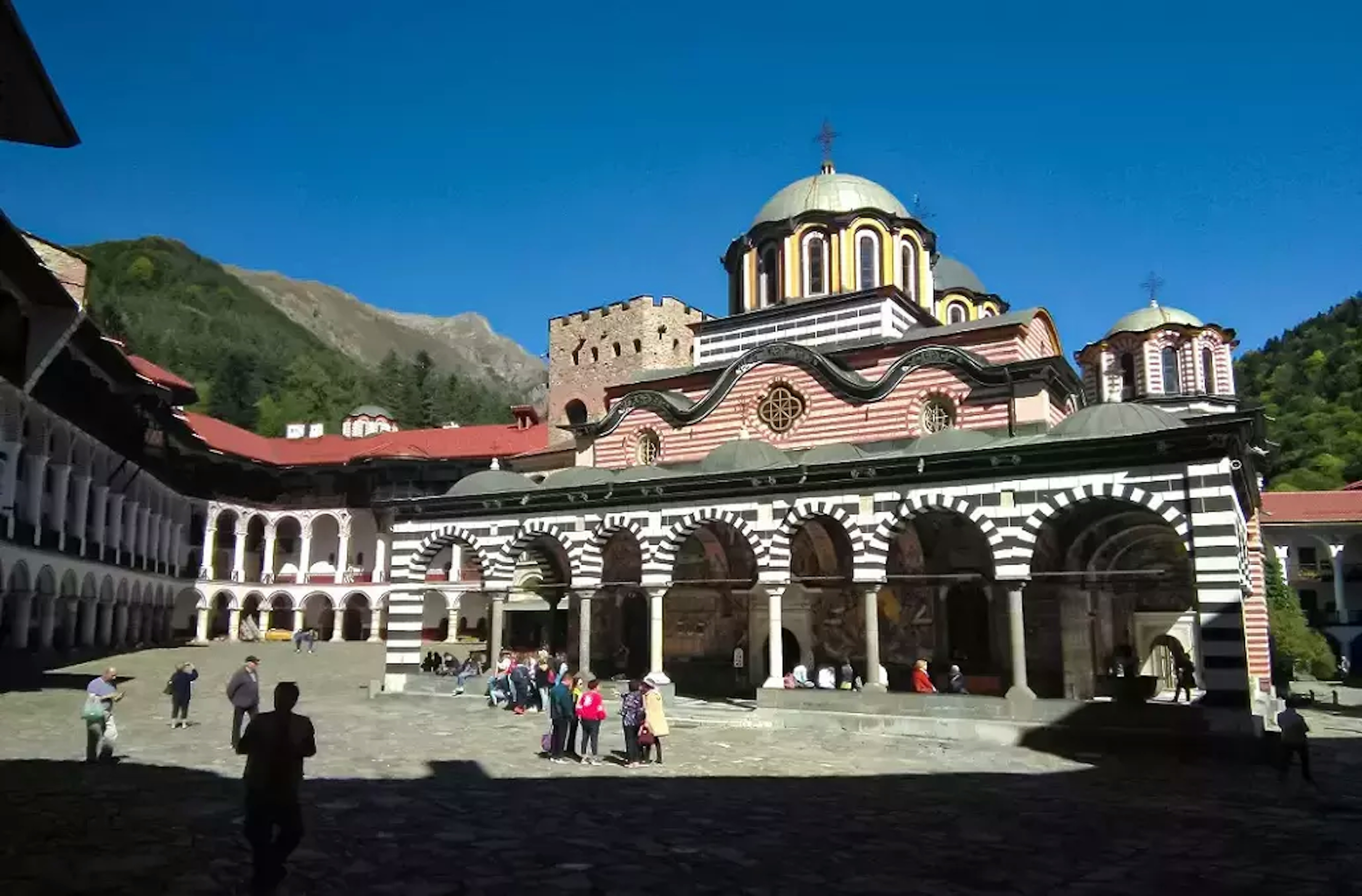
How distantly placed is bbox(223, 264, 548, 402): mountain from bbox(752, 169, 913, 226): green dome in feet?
403

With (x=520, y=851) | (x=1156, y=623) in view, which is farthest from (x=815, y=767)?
(x=1156, y=623)

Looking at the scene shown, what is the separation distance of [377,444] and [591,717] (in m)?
36.4

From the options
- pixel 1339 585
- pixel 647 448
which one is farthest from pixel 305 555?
pixel 1339 585

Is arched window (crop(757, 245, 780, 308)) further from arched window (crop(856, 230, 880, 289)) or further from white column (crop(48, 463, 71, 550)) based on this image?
white column (crop(48, 463, 71, 550))

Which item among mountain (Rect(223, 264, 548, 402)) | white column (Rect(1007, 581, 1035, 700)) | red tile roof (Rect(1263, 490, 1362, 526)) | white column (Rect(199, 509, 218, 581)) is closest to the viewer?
white column (Rect(1007, 581, 1035, 700))

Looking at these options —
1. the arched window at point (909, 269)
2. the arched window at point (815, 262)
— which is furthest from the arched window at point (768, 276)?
the arched window at point (909, 269)

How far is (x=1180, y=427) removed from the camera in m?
15.9

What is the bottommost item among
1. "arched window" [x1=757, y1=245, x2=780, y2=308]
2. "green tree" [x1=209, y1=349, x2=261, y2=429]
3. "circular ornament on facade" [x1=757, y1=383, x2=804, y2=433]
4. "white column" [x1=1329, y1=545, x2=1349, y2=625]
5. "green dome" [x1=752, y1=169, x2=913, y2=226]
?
"white column" [x1=1329, y1=545, x2=1349, y2=625]

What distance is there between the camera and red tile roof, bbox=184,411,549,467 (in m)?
44.4

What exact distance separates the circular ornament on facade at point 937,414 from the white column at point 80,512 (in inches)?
932

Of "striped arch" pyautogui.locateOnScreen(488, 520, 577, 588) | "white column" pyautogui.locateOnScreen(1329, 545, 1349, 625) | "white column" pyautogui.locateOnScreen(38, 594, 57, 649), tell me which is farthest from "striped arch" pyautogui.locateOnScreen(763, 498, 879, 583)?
"white column" pyautogui.locateOnScreen(1329, 545, 1349, 625)

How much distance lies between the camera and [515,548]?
23.3m

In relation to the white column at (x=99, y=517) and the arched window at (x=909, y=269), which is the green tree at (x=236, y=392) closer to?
the white column at (x=99, y=517)

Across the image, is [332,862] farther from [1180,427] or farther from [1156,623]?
[1156,623]
